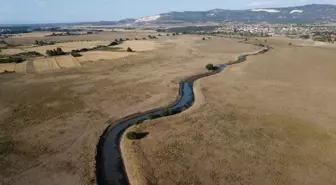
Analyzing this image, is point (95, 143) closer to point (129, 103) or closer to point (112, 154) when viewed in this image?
point (112, 154)

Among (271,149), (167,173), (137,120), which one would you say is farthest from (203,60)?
(167,173)

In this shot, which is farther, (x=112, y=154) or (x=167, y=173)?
(x=112, y=154)

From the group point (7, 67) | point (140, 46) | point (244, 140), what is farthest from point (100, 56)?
point (244, 140)

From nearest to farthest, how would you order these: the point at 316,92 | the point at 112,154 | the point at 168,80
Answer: the point at 112,154
the point at 316,92
the point at 168,80

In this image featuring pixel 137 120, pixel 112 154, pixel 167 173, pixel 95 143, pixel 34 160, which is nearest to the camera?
pixel 167 173

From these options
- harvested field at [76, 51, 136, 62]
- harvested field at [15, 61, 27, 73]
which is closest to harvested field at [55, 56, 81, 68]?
harvested field at [76, 51, 136, 62]

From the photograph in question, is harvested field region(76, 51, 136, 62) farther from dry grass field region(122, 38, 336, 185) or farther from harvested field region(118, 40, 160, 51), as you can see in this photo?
dry grass field region(122, 38, 336, 185)
